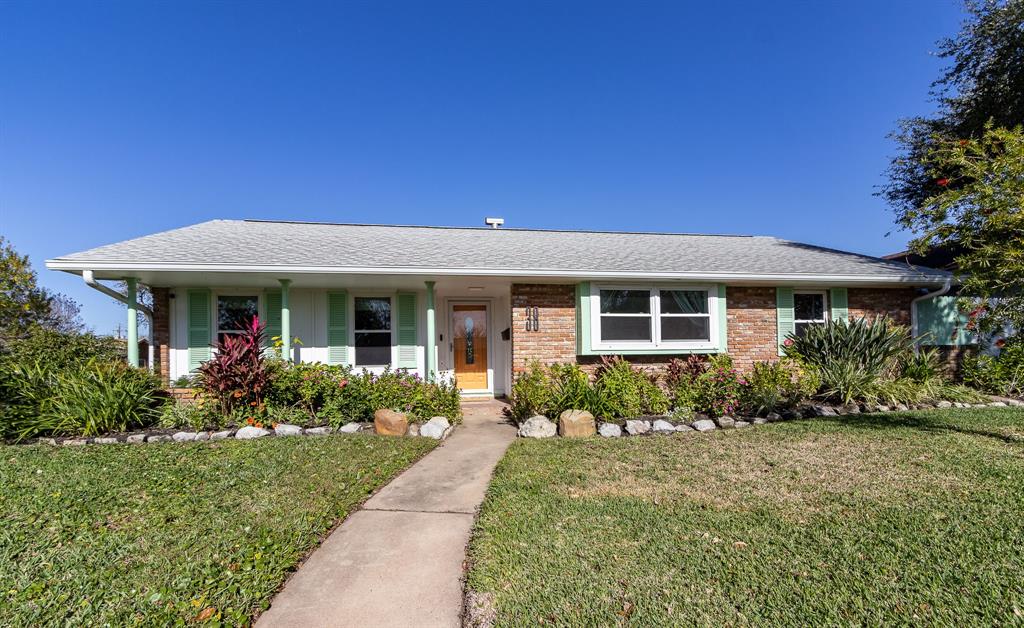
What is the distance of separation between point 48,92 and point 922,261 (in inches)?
1040

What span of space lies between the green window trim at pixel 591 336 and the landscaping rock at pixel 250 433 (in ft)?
17.9

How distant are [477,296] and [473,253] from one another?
166cm

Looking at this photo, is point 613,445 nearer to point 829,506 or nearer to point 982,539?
point 829,506

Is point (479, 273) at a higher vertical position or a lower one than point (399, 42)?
lower

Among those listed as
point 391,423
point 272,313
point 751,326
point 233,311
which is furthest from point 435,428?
point 751,326

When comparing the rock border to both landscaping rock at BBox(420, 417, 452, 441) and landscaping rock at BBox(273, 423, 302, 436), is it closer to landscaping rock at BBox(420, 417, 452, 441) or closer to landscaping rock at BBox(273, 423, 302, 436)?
landscaping rock at BBox(420, 417, 452, 441)

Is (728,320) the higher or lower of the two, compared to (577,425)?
higher

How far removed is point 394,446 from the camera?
20.4 feet

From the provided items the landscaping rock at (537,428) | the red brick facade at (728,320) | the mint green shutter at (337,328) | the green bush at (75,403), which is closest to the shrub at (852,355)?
the red brick facade at (728,320)

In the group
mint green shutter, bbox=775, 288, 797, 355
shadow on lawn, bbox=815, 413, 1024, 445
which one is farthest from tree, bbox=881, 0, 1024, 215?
shadow on lawn, bbox=815, 413, 1024, 445

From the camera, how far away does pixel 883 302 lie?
1022 cm

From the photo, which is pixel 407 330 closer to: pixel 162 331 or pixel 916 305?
pixel 162 331

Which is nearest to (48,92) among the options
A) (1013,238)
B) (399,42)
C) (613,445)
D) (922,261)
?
(399,42)

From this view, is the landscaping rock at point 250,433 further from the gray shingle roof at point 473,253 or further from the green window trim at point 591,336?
the green window trim at point 591,336
